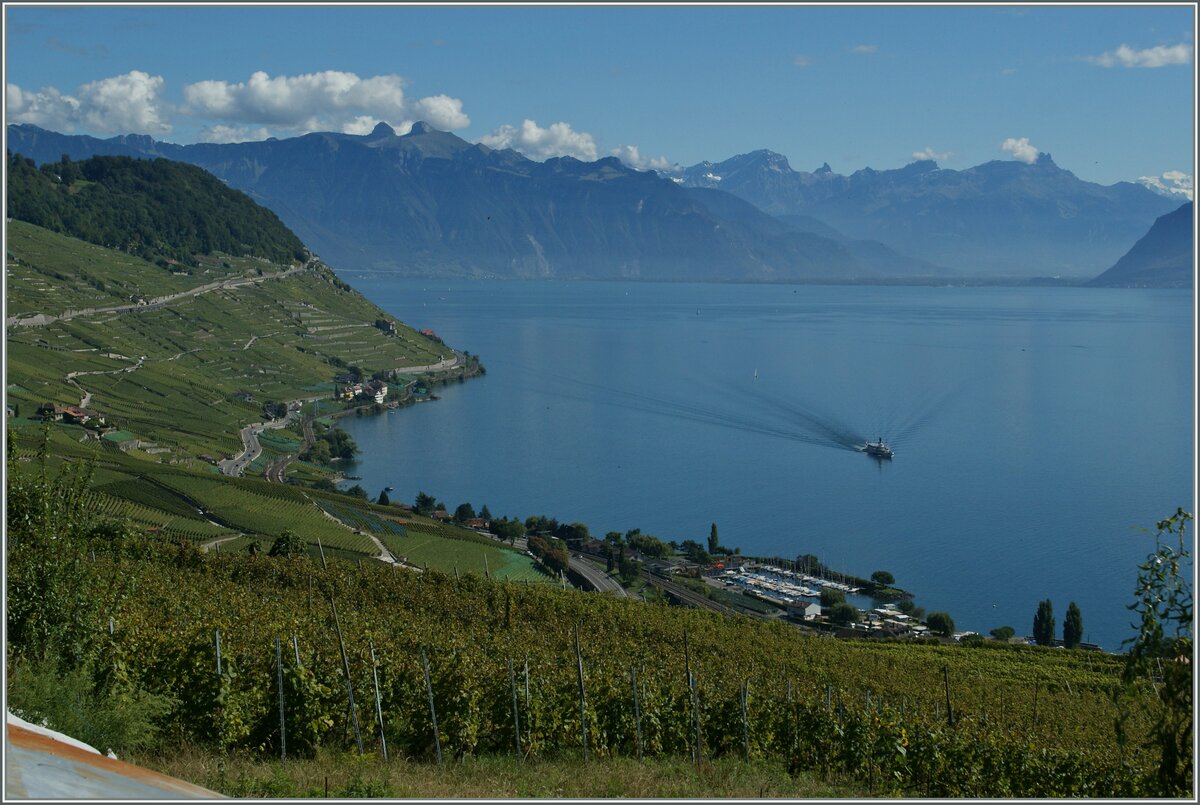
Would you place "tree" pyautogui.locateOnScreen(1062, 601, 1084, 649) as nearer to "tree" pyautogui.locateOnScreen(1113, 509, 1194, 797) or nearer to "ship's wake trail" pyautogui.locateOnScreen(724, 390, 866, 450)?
"tree" pyautogui.locateOnScreen(1113, 509, 1194, 797)

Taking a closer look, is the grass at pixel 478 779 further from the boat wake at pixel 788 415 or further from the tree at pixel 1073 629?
the boat wake at pixel 788 415

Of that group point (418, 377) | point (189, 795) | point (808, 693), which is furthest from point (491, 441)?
point (189, 795)

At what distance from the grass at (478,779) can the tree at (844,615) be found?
1700cm

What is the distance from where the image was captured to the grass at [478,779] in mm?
5703

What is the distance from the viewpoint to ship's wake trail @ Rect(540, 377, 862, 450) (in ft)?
151

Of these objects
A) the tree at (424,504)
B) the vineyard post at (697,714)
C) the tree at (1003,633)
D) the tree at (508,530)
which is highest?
→ the vineyard post at (697,714)

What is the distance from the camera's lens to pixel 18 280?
53.6 meters

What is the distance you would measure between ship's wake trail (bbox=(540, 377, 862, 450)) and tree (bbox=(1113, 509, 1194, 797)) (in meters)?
41.3

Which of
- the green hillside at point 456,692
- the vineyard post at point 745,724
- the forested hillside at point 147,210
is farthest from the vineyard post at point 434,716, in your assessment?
the forested hillside at point 147,210

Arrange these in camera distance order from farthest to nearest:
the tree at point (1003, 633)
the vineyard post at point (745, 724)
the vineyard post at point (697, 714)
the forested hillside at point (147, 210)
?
the forested hillside at point (147, 210) → the tree at point (1003, 633) → the vineyard post at point (745, 724) → the vineyard post at point (697, 714)

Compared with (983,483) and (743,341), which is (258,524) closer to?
(983,483)

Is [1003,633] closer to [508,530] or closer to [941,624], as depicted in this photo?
[941,624]

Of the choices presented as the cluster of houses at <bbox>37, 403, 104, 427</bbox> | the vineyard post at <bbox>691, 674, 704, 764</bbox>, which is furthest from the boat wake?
the vineyard post at <bbox>691, 674, 704, 764</bbox>

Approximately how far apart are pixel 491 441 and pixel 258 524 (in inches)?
846
